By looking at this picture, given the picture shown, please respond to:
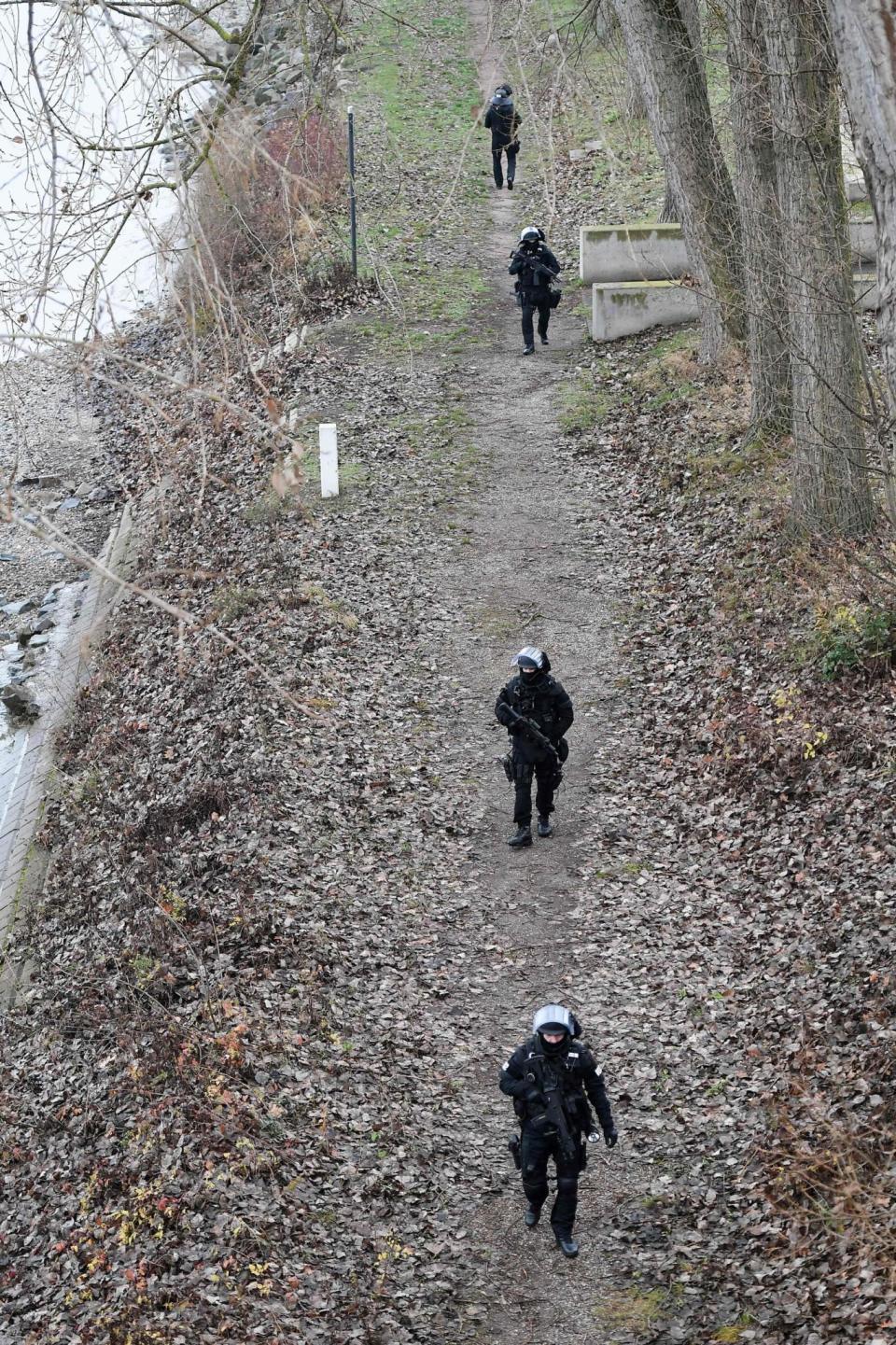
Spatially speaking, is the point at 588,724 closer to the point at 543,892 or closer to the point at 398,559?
the point at 543,892

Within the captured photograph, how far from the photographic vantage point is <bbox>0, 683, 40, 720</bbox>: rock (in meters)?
18.7

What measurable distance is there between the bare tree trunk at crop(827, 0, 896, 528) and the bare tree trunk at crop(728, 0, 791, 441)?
7.99 meters

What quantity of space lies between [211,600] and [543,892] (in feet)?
23.5

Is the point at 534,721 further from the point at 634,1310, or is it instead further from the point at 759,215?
the point at 759,215

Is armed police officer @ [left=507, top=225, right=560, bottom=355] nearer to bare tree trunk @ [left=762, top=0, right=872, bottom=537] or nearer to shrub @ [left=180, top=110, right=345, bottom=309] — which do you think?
shrub @ [left=180, top=110, right=345, bottom=309]

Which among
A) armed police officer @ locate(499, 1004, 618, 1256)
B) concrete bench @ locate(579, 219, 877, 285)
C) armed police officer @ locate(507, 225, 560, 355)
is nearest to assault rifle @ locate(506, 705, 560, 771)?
armed police officer @ locate(499, 1004, 618, 1256)

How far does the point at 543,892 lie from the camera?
1105 cm

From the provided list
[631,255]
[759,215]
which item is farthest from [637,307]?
[759,215]

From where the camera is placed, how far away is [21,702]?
18859mm

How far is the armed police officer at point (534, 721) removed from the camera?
11.1 meters

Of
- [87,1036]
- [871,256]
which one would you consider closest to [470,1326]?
[87,1036]

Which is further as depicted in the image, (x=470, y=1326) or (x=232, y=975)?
(x=232, y=975)

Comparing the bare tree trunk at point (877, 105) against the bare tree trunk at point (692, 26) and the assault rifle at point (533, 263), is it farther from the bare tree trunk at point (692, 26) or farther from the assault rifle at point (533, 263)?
the assault rifle at point (533, 263)

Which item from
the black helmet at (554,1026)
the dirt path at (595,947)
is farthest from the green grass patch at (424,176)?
the black helmet at (554,1026)
